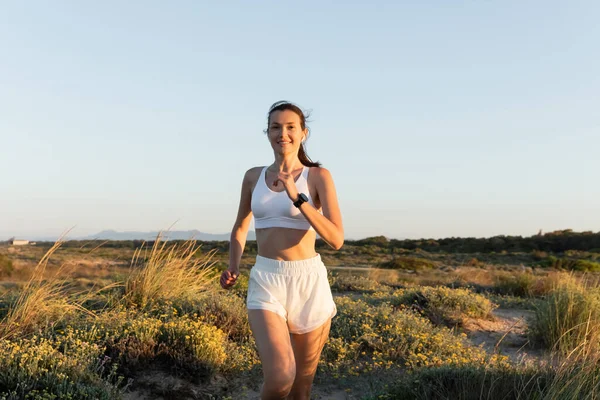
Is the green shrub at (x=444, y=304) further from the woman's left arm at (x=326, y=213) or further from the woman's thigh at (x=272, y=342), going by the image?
the woman's thigh at (x=272, y=342)

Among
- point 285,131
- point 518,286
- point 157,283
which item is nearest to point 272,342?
point 285,131

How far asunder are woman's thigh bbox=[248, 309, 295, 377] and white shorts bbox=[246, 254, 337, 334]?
0.17 ft

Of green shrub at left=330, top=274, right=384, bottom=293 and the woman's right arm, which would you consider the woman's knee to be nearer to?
the woman's right arm

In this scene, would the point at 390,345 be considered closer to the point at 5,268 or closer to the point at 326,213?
the point at 326,213

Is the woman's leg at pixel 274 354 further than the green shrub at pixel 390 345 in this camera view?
No

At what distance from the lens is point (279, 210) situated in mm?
3289

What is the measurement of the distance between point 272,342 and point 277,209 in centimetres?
77

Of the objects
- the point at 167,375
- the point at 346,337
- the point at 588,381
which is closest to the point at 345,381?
the point at 346,337

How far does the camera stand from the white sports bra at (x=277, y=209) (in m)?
3.27

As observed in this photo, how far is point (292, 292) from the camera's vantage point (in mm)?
3217

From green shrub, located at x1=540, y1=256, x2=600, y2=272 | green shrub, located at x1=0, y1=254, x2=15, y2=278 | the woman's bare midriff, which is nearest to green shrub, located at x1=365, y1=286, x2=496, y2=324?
the woman's bare midriff

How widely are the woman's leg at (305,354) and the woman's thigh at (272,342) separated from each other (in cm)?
15

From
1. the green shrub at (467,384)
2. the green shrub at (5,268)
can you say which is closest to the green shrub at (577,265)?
the green shrub at (467,384)

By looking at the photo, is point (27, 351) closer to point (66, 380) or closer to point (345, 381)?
point (66, 380)
